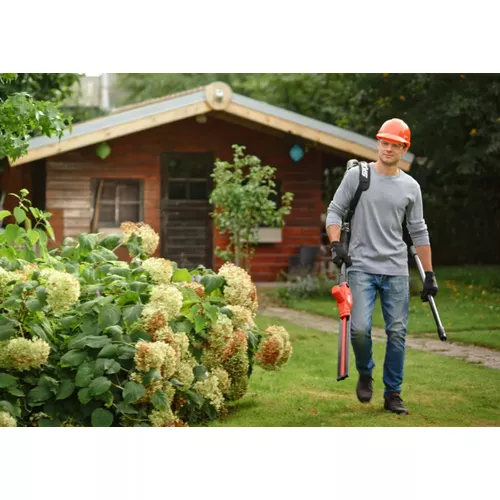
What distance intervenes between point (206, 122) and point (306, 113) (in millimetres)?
5996

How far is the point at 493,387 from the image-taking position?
6160 mm

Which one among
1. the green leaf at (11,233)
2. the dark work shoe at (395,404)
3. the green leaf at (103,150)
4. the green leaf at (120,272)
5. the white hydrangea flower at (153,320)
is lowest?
the dark work shoe at (395,404)

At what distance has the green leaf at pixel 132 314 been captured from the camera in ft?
14.7

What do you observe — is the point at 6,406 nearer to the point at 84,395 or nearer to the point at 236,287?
the point at 84,395

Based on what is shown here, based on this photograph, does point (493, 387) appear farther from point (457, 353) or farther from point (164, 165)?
point (164, 165)

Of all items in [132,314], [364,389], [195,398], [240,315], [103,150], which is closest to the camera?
[132,314]

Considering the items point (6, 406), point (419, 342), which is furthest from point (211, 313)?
point (419, 342)

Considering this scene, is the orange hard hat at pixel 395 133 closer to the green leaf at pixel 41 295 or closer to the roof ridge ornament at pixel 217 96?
the green leaf at pixel 41 295

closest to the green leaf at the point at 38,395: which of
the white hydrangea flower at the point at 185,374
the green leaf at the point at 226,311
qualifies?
the white hydrangea flower at the point at 185,374

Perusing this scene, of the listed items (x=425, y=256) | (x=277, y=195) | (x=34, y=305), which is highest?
(x=277, y=195)

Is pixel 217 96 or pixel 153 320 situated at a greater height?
pixel 217 96

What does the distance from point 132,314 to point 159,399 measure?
41 centimetres

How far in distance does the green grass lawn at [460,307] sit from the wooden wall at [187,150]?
165 centimetres

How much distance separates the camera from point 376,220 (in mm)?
4973
